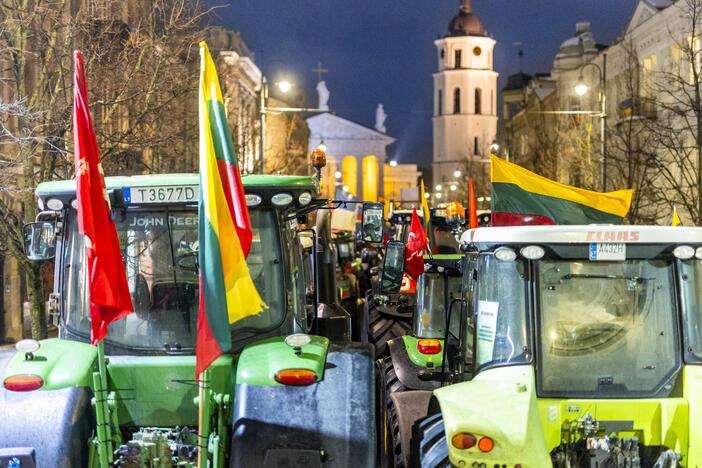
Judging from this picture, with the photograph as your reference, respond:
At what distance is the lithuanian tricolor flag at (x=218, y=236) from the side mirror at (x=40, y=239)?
2.01 m

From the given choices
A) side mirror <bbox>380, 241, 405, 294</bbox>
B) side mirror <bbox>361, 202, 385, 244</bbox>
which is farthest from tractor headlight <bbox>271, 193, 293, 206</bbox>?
side mirror <bbox>380, 241, 405, 294</bbox>

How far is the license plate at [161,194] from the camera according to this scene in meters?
6.97

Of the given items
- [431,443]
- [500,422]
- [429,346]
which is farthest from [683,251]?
[429,346]

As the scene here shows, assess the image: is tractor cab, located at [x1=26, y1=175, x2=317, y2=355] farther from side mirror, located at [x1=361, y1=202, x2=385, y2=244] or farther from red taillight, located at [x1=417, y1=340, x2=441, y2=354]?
red taillight, located at [x1=417, y1=340, x2=441, y2=354]

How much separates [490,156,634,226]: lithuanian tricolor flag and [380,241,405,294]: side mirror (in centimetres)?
83

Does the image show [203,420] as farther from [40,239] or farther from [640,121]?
[640,121]

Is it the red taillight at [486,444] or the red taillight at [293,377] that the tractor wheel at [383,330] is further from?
the red taillight at [486,444]

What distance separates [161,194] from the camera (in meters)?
6.97

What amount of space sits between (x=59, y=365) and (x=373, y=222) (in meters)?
3.19

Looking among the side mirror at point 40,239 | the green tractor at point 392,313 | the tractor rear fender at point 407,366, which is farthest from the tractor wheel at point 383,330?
the side mirror at point 40,239

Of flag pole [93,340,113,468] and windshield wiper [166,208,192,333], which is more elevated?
windshield wiper [166,208,192,333]

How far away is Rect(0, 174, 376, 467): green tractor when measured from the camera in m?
6.10

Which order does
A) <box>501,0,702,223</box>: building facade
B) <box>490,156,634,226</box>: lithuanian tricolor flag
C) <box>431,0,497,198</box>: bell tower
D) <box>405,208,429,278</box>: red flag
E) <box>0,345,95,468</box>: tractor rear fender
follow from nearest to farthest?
<box>0,345,95,468</box>: tractor rear fender, <box>490,156,634,226</box>: lithuanian tricolor flag, <box>405,208,429,278</box>: red flag, <box>501,0,702,223</box>: building facade, <box>431,0,497,198</box>: bell tower

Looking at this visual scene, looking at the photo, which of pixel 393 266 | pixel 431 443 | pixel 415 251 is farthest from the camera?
pixel 415 251
